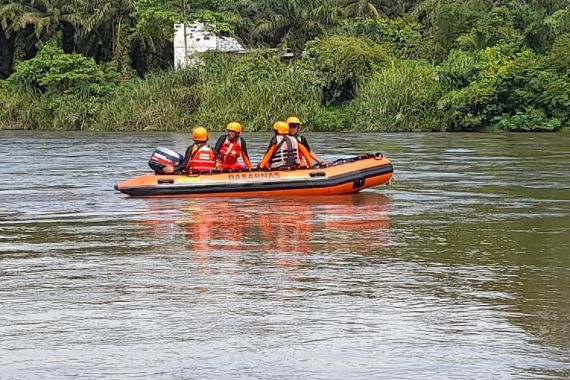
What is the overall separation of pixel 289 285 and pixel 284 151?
808 centimetres

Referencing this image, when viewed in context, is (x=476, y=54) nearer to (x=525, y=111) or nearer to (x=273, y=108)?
(x=525, y=111)

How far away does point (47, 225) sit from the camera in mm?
14359

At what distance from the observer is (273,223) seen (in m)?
14.4

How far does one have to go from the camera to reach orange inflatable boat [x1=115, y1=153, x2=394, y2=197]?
56.4ft

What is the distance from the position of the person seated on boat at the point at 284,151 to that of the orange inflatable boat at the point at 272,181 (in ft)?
1.32

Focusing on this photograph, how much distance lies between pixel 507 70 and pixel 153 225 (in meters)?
29.0

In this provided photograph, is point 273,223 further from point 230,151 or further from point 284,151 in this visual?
point 230,151

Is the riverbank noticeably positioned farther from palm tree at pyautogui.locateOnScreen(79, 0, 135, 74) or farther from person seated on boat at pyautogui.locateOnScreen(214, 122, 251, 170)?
person seated on boat at pyautogui.locateOnScreen(214, 122, 251, 170)

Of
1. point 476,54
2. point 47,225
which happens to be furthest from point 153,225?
point 476,54

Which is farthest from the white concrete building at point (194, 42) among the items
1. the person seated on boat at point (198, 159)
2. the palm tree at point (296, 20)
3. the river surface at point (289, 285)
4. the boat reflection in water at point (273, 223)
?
the boat reflection in water at point (273, 223)

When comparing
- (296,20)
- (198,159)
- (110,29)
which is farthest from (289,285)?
(110,29)

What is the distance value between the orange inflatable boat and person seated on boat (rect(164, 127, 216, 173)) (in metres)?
0.27

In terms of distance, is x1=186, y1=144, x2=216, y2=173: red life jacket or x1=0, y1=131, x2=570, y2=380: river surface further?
x1=186, y1=144, x2=216, y2=173: red life jacket

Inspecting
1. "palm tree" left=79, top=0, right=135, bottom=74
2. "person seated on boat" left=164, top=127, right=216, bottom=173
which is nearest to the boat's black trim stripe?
"person seated on boat" left=164, top=127, right=216, bottom=173
